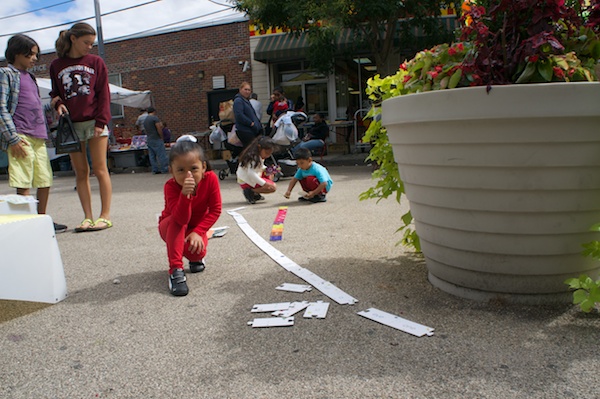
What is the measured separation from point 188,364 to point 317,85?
53.2 ft

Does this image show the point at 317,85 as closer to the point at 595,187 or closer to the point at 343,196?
the point at 343,196

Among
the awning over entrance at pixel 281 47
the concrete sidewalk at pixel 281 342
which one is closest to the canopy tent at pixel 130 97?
the awning over entrance at pixel 281 47

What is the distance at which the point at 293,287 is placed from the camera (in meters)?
2.78

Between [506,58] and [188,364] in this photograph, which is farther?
[506,58]

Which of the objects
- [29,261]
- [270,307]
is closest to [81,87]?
[29,261]

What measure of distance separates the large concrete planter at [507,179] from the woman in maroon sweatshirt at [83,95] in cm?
329

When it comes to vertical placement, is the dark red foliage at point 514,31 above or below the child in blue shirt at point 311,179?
above

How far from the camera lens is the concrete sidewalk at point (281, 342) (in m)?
1.75

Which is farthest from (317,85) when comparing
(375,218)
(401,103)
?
(401,103)

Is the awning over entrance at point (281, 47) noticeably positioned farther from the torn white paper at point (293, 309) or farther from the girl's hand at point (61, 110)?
the torn white paper at point (293, 309)

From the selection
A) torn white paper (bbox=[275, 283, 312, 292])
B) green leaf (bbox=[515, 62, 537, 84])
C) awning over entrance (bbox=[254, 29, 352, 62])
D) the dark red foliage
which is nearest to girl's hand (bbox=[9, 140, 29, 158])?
torn white paper (bbox=[275, 283, 312, 292])

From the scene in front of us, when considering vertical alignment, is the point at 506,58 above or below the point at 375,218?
above

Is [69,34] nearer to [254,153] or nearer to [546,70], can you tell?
[254,153]

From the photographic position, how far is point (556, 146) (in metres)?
1.99
